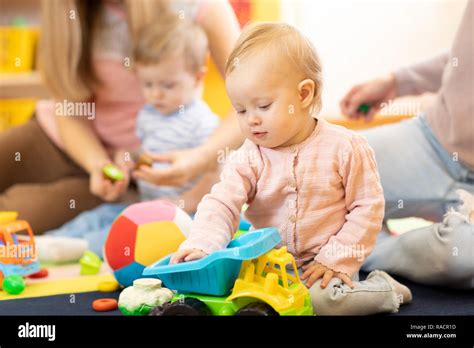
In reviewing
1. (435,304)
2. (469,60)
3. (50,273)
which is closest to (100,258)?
(50,273)

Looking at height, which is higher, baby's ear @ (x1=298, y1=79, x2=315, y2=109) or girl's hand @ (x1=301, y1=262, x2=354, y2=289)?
baby's ear @ (x1=298, y1=79, x2=315, y2=109)

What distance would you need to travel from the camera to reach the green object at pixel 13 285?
1156mm

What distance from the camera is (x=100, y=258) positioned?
138 centimetres

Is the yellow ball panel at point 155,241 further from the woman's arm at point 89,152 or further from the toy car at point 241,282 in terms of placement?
the woman's arm at point 89,152

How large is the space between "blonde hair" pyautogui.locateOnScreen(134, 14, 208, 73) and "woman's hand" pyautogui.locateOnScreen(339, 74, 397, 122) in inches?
12.4

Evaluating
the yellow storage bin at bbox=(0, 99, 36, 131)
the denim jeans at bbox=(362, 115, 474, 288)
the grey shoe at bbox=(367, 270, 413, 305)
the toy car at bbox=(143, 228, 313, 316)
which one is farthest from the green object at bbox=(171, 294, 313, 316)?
the yellow storage bin at bbox=(0, 99, 36, 131)

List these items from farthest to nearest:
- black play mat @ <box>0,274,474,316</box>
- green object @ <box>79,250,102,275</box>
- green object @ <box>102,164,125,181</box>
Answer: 1. green object @ <box>102,164,125,181</box>
2. green object @ <box>79,250,102,275</box>
3. black play mat @ <box>0,274,474,316</box>

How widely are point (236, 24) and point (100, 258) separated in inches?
21.1

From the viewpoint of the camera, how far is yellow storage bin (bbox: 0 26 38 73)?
1741mm

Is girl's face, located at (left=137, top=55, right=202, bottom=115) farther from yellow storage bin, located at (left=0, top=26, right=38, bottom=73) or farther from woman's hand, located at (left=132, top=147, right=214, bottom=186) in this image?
yellow storage bin, located at (left=0, top=26, right=38, bottom=73)

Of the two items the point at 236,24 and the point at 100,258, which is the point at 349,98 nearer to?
the point at 236,24

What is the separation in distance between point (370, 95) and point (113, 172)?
571 mm

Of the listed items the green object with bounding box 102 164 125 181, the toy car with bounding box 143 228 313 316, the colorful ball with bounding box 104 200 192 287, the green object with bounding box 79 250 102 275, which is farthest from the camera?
A: the green object with bounding box 102 164 125 181

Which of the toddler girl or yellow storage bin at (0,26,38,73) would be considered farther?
yellow storage bin at (0,26,38,73)
